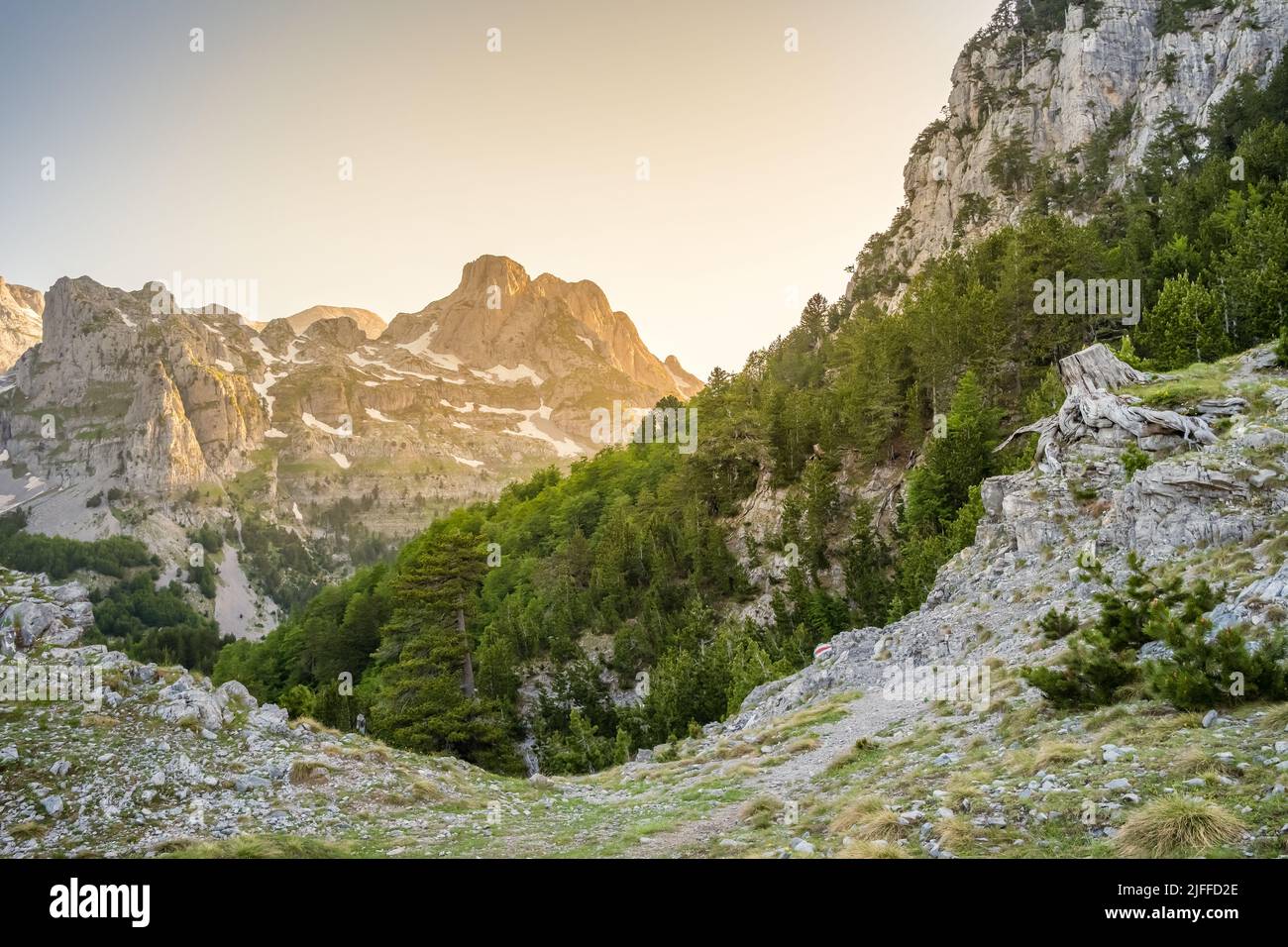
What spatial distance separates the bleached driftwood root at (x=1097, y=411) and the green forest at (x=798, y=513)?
5794 mm

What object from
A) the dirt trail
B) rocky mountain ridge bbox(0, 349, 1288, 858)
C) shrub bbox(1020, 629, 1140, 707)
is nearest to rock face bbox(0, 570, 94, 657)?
rocky mountain ridge bbox(0, 349, 1288, 858)

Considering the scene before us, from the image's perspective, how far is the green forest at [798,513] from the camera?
3797 centimetres

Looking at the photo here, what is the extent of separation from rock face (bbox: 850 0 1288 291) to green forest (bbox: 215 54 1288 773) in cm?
1103

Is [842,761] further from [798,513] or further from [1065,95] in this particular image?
[1065,95]

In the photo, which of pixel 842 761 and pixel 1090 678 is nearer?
pixel 1090 678

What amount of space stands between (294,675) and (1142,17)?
468ft

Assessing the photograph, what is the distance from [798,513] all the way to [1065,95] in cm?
9197

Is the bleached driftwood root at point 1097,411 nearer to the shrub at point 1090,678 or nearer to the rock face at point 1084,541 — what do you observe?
the rock face at point 1084,541

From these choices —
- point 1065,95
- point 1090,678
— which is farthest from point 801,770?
point 1065,95

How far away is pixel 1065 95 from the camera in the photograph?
10581cm

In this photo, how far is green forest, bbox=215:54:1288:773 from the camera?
125ft

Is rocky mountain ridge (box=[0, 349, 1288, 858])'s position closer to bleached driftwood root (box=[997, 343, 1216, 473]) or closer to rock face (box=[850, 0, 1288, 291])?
bleached driftwood root (box=[997, 343, 1216, 473])

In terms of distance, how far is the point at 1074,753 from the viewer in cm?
1014

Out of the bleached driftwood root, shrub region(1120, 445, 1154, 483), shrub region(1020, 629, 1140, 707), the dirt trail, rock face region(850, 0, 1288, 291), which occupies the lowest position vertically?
the dirt trail
